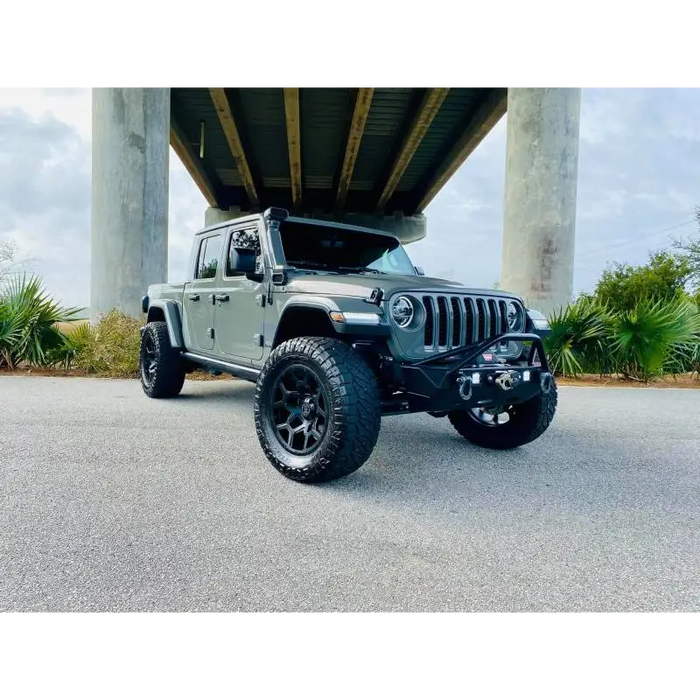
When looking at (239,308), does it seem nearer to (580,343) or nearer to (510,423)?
(510,423)

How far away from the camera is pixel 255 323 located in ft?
14.8

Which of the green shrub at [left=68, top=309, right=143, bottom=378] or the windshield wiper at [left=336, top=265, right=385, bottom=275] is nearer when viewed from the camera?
the windshield wiper at [left=336, top=265, right=385, bottom=275]

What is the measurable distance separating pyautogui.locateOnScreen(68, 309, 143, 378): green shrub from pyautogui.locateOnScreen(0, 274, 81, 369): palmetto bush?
1.09 feet

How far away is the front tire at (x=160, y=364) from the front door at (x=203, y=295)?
547 millimetres

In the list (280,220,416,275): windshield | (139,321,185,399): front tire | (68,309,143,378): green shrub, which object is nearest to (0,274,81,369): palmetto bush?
(68,309,143,378): green shrub

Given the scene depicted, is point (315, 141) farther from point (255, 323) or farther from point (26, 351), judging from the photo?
point (255, 323)

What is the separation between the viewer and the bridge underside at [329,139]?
16078 mm

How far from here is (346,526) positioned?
9.32 ft

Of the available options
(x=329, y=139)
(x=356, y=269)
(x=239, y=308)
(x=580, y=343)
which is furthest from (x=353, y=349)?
A: (x=329, y=139)

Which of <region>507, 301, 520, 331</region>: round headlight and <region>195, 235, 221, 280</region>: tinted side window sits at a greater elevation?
<region>195, 235, 221, 280</region>: tinted side window

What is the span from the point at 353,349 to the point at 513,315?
1.41m

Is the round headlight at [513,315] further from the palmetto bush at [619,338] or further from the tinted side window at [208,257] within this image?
the palmetto bush at [619,338]

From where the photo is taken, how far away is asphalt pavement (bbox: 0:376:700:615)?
6.99ft

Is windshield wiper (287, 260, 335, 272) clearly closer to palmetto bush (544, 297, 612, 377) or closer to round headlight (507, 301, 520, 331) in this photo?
round headlight (507, 301, 520, 331)
